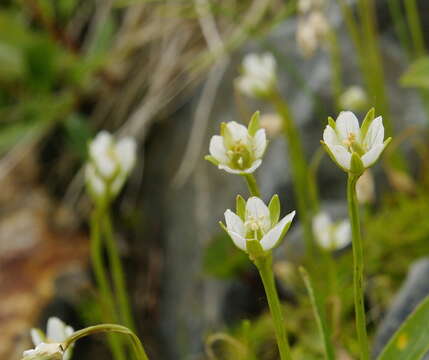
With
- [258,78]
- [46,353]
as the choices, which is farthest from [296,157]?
[46,353]

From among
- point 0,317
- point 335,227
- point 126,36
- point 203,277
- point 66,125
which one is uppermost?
point 126,36

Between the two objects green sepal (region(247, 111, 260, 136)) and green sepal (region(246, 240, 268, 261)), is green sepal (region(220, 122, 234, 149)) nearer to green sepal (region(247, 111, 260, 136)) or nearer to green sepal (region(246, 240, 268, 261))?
green sepal (region(247, 111, 260, 136))

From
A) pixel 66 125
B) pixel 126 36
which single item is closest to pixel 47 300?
pixel 66 125

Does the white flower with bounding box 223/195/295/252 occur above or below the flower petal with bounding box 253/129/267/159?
below

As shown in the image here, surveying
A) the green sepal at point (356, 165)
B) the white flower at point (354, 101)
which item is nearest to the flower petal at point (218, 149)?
the green sepal at point (356, 165)

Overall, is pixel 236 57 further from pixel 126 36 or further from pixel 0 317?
pixel 0 317

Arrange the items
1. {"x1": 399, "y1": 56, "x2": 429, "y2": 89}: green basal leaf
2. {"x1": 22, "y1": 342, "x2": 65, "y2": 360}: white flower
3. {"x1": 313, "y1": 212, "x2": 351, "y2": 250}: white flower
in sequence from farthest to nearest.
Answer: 1. {"x1": 313, "y1": 212, "x2": 351, "y2": 250}: white flower
2. {"x1": 399, "y1": 56, "x2": 429, "y2": 89}: green basal leaf
3. {"x1": 22, "y1": 342, "x2": 65, "y2": 360}: white flower

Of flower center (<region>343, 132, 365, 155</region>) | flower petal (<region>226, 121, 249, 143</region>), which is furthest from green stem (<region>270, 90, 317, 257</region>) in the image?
flower center (<region>343, 132, 365, 155</region>)

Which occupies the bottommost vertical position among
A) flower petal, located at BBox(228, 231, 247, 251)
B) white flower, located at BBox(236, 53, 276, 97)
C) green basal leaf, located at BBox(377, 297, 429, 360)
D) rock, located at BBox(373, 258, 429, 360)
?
rock, located at BBox(373, 258, 429, 360)
